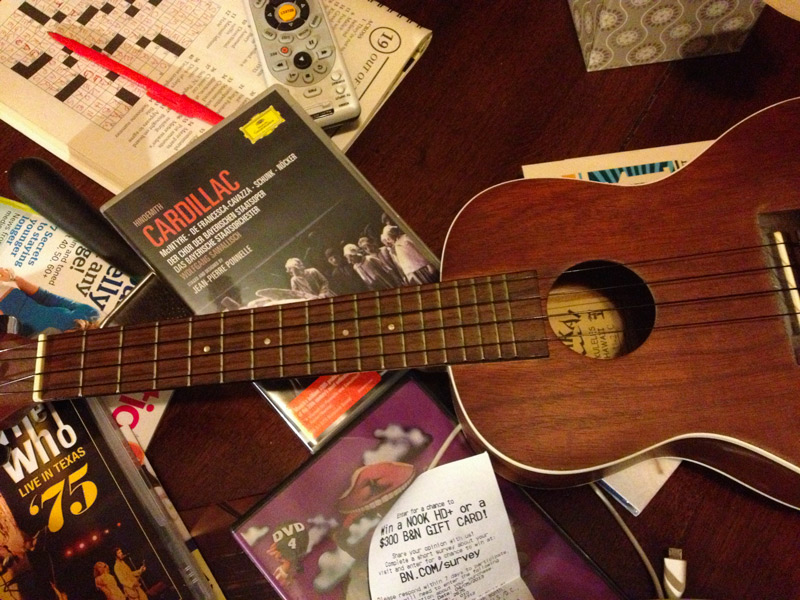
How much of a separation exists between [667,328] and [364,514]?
1.07 ft

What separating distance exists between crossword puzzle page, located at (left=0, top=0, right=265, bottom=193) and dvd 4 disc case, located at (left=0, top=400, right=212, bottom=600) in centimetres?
26

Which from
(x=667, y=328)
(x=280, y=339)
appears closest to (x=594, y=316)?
(x=667, y=328)

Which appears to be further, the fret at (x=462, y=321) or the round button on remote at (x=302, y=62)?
the round button on remote at (x=302, y=62)

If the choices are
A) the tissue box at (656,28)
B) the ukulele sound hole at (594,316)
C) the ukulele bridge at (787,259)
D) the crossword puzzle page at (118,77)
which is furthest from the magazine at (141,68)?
the ukulele bridge at (787,259)

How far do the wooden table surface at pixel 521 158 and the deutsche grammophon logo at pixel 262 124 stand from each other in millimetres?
101

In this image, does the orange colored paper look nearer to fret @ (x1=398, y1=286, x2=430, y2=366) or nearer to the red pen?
fret @ (x1=398, y1=286, x2=430, y2=366)

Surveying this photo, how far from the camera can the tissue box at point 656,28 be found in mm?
581

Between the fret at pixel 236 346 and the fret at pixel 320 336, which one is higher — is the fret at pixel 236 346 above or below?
above

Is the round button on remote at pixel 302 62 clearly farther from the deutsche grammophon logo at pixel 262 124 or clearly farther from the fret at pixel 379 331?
the fret at pixel 379 331

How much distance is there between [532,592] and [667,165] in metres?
0.46

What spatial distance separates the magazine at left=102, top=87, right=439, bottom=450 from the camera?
1.84ft

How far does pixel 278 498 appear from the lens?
1.86ft

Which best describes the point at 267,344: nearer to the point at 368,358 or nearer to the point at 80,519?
the point at 368,358

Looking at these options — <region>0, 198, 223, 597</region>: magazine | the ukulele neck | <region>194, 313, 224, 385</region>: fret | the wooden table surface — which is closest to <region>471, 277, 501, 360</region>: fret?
the ukulele neck
